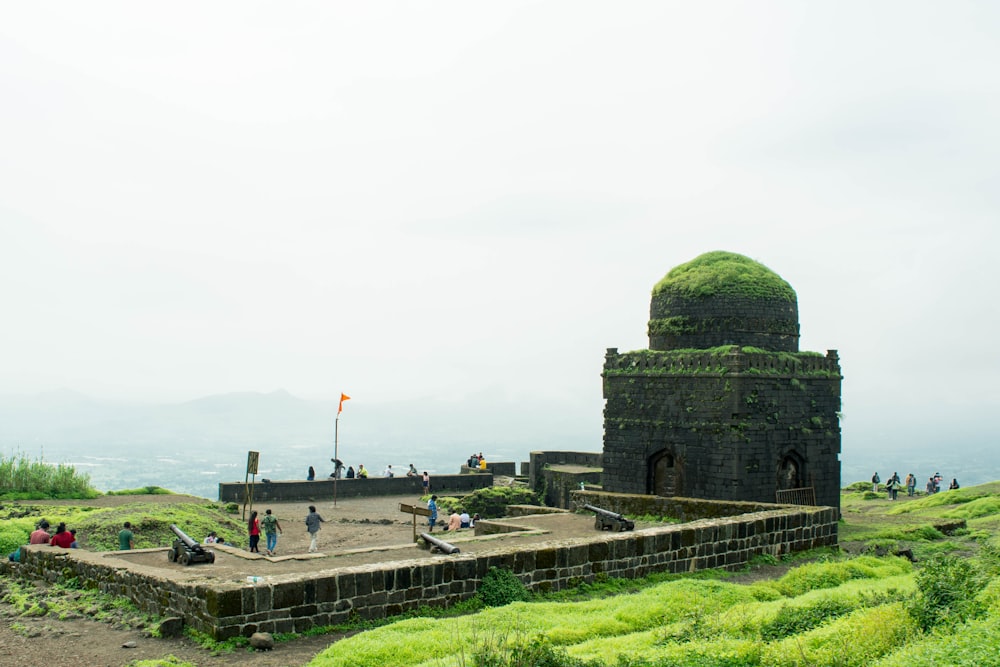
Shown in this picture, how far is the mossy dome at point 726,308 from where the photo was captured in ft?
94.1

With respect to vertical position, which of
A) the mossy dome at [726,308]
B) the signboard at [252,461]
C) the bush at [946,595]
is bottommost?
the bush at [946,595]

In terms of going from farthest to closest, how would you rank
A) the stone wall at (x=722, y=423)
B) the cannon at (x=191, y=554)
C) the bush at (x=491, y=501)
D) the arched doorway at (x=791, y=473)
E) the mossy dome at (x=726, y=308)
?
the bush at (x=491, y=501) → the mossy dome at (x=726, y=308) → the arched doorway at (x=791, y=473) → the stone wall at (x=722, y=423) → the cannon at (x=191, y=554)

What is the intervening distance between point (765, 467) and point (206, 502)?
1947 centimetres

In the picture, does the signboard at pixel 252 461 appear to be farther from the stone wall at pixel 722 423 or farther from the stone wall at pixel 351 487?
the stone wall at pixel 722 423

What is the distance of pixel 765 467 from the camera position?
26953 mm

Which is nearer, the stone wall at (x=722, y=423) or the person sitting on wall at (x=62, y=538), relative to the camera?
the person sitting on wall at (x=62, y=538)

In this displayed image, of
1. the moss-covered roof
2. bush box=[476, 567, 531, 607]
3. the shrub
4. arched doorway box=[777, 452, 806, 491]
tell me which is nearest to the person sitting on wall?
bush box=[476, 567, 531, 607]

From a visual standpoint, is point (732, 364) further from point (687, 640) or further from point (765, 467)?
point (687, 640)

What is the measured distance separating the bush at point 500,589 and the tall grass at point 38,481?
2263cm

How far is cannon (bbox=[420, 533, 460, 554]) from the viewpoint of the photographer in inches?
560

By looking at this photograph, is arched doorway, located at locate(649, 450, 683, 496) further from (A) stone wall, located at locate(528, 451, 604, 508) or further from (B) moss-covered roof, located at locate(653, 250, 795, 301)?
(A) stone wall, located at locate(528, 451, 604, 508)

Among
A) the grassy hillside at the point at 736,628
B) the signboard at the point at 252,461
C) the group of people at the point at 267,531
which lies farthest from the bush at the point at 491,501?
the grassy hillside at the point at 736,628

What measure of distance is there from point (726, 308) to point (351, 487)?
19259mm

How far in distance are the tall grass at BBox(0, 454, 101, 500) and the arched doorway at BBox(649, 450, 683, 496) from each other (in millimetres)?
19798
